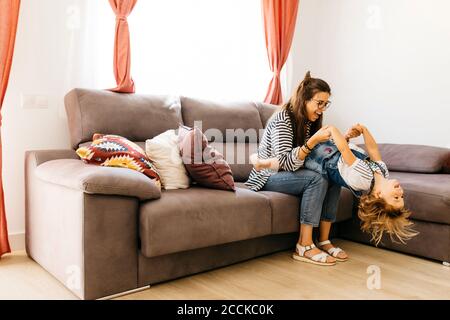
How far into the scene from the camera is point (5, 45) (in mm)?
2363

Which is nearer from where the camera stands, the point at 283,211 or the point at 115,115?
the point at 283,211

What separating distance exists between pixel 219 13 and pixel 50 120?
1657mm

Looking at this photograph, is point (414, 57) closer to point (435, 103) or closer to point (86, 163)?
point (435, 103)

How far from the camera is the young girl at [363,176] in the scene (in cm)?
221

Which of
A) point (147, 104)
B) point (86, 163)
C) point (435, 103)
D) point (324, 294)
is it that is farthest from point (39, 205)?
point (435, 103)

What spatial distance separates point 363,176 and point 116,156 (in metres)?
1.27

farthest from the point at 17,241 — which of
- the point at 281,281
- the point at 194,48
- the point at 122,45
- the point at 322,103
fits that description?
the point at 322,103

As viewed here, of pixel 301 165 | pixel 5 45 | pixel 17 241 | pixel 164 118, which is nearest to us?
pixel 5 45

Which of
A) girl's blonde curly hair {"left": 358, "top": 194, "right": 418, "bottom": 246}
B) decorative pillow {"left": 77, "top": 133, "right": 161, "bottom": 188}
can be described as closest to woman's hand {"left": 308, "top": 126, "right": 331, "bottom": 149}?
girl's blonde curly hair {"left": 358, "top": 194, "right": 418, "bottom": 246}

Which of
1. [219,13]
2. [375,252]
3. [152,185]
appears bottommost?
[375,252]

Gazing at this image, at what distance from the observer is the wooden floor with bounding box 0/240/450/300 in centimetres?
197

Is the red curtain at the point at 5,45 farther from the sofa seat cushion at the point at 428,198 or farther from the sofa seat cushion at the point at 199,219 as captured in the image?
the sofa seat cushion at the point at 428,198

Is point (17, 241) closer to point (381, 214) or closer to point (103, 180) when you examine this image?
point (103, 180)

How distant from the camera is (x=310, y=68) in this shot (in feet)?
14.2
